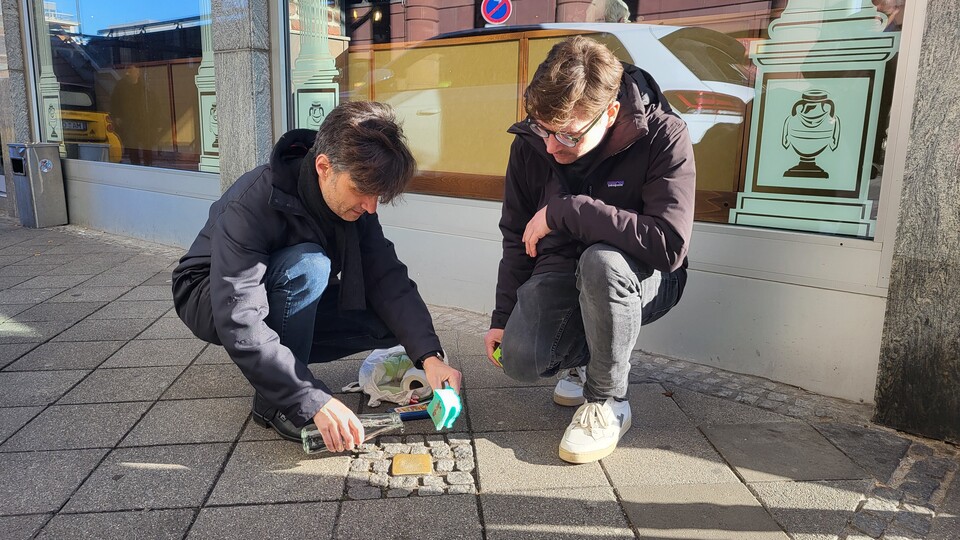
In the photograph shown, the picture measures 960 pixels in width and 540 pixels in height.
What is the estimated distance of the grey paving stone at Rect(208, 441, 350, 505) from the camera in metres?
2.21

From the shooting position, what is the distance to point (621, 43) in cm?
392

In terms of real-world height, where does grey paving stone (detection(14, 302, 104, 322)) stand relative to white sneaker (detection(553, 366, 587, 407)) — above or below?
below

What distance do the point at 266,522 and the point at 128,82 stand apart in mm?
6551

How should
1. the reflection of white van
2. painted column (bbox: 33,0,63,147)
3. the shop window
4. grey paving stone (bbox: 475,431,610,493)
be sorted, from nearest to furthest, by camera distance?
grey paving stone (bbox: 475,431,610,493)
the reflection of white van
the shop window
painted column (bbox: 33,0,63,147)

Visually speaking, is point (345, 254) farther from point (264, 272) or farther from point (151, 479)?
point (151, 479)

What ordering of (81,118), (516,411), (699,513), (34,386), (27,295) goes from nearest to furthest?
1. (699,513)
2. (516,411)
3. (34,386)
4. (27,295)
5. (81,118)

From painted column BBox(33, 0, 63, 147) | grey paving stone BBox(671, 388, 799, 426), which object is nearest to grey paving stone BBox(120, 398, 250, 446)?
grey paving stone BBox(671, 388, 799, 426)

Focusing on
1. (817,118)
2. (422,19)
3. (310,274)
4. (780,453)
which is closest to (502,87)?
(422,19)

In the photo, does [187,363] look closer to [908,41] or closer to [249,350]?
[249,350]

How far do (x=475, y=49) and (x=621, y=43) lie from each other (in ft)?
3.36

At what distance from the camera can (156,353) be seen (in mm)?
3584

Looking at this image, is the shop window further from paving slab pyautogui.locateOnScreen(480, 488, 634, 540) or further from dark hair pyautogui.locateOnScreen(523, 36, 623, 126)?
paving slab pyautogui.locateOnScreen(480, 488, 634, 540)

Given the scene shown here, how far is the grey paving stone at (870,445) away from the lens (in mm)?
2445

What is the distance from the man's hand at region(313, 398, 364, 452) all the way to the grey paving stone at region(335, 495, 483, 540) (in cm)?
Result: 18
